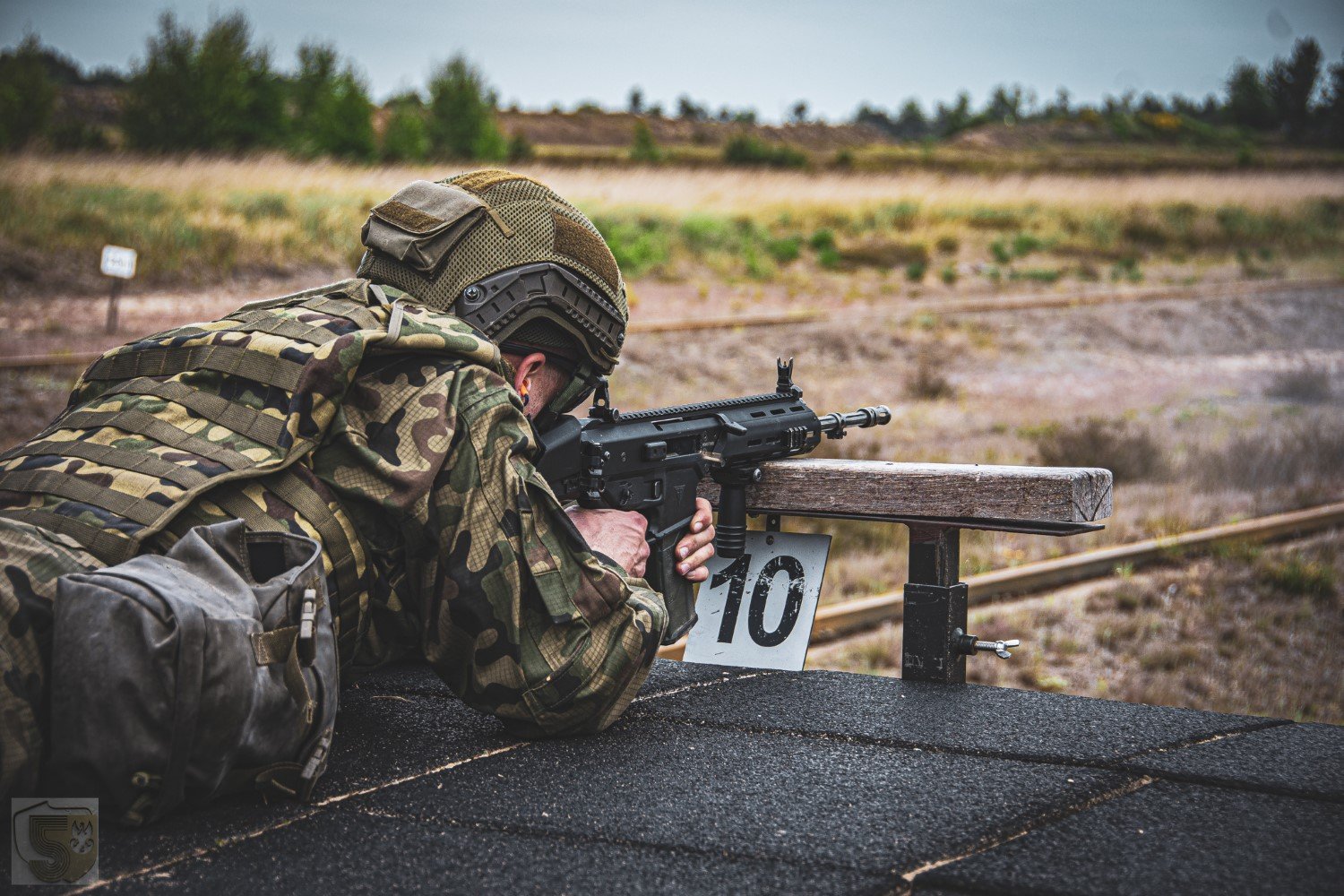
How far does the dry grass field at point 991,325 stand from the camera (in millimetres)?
7305

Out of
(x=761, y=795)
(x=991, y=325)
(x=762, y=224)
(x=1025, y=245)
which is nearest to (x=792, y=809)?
(x=761, y=795)

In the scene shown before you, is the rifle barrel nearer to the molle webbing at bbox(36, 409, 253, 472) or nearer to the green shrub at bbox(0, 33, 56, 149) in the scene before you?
the molle webbing at bbox(36, 409, 253, 472)

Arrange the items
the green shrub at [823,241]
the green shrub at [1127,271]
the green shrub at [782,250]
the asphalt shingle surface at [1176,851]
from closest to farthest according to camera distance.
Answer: the asphalt shingle surface at [1176,851] → the green shrub at [1127,271] → the green shrub at [782,250] → the green shrub at [823,241]

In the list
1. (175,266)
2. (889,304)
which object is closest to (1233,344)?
(889,304)

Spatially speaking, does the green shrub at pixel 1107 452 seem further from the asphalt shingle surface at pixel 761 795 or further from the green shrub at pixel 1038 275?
the green shrub at pixel 1038 275

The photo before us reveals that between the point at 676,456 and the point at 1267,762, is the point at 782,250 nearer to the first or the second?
the point at 676,456

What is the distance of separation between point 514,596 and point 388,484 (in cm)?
35

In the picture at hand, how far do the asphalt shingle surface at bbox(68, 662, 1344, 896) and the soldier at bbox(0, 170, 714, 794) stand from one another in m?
0.23

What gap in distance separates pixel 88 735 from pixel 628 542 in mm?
1477

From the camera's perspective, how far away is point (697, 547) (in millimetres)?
3467

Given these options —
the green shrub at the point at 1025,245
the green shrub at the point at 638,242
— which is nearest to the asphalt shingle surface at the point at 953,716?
the green shrub at the point at 638,242

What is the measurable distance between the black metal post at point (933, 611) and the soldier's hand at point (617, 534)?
2.65 ft

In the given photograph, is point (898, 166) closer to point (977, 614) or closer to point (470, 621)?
point (977, 614)

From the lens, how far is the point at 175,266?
17.5 meters
